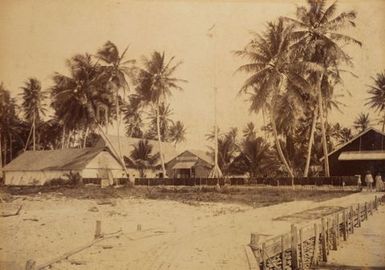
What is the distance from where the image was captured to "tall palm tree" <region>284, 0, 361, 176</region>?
7.64m

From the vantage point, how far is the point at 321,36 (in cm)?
1008

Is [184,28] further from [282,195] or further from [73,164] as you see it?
[73,164]

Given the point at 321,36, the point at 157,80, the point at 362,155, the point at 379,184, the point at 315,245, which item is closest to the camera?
the point at 315,245

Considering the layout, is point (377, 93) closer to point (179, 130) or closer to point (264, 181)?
point (179, 130)

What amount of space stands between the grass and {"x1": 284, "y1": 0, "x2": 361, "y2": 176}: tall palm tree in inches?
100

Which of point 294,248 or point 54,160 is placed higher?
point 54,160

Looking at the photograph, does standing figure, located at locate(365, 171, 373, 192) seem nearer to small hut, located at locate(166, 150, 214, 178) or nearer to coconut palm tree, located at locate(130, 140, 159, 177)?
coconut palm tree, located at locate(130, 140, 159, 177)

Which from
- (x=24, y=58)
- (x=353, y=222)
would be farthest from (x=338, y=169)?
(x=24, y=58)

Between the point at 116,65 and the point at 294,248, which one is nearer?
the point at 294,248

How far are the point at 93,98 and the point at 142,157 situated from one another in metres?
6.57

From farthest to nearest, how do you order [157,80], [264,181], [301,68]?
[264,181] < [301,68] < [157,80]

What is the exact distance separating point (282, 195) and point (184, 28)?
704 cm

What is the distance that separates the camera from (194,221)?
8609 millimetres

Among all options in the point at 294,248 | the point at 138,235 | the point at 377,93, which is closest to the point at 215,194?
the point at 138,235
